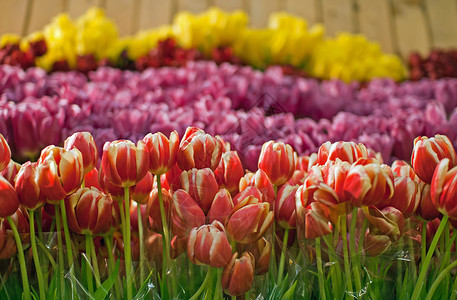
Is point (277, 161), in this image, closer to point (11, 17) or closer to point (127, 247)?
point (127, 247)

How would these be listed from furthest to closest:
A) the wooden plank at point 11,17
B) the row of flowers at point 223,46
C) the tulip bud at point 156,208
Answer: the wooden plank at point 11,17 < the row of flowers at point 223,46 < the tulip bud at point 156,208

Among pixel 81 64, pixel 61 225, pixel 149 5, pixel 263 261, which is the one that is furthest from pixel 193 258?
pixel 149 5

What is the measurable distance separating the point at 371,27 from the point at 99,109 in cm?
317

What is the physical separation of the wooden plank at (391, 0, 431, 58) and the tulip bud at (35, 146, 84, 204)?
3.50 metres

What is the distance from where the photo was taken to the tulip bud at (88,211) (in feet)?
Result: 2.19

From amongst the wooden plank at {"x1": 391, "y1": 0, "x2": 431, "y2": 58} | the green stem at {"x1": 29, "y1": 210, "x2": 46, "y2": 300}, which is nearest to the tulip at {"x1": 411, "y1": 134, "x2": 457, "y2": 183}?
the green stem at {"x1": 29, "y1": 210, "x2": 46, "y2": 300}

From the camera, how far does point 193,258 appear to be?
2.02ft

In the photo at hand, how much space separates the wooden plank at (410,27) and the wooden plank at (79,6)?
6.51 feet

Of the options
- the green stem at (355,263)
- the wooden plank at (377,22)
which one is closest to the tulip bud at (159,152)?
the green stem at (355,263)

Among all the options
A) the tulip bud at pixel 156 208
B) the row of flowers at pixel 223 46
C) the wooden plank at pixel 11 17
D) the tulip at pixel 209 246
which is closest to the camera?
the tulip at pixel 209 246

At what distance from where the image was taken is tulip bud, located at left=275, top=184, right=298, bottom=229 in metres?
Result: 0.68

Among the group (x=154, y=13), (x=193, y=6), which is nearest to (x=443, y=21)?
(x=193, y=6)

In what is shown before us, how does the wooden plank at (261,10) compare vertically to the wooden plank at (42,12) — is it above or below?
below

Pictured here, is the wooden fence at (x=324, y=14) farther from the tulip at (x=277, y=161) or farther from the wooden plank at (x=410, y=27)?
the tulip at (x=277, y=161)
